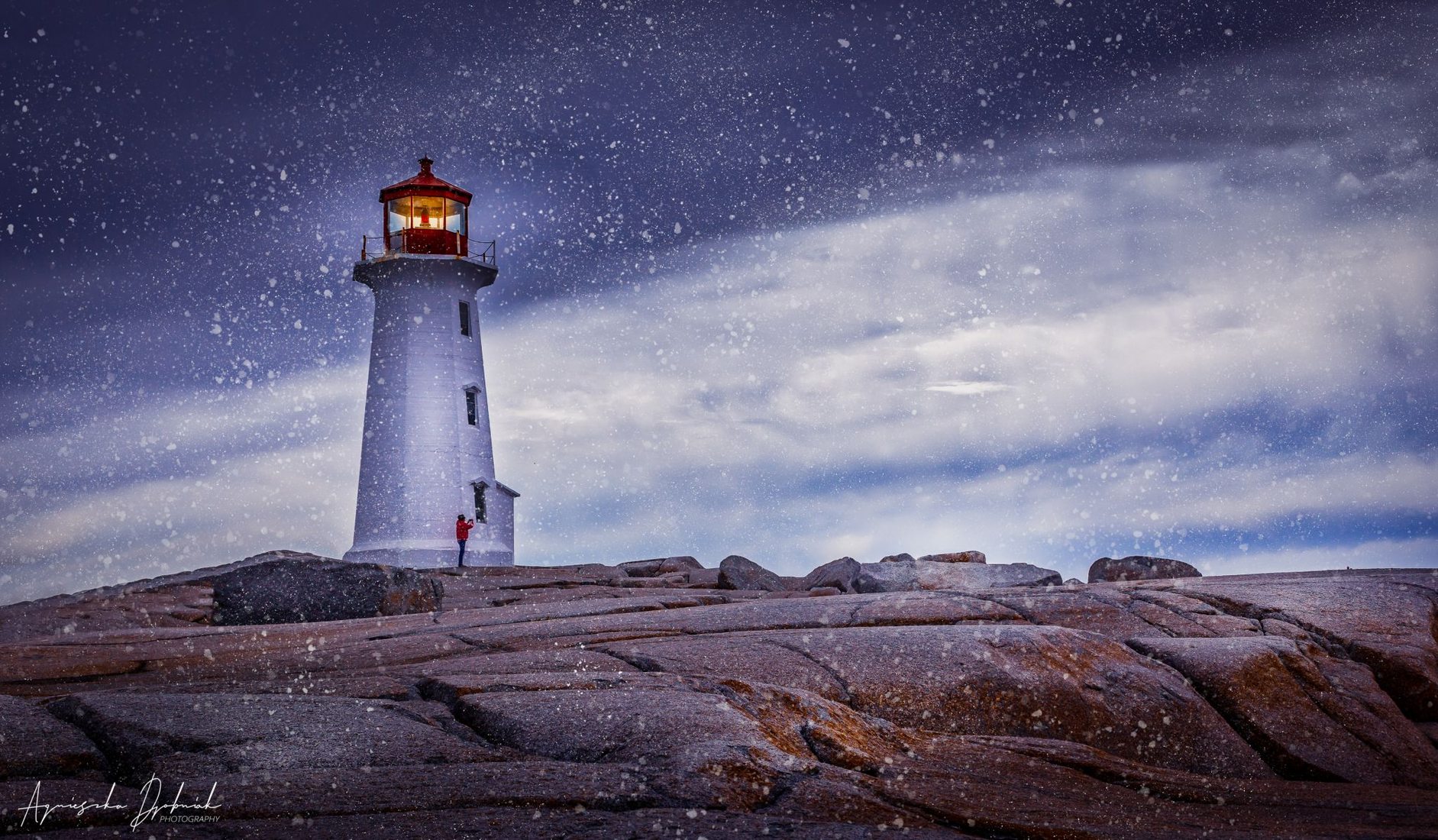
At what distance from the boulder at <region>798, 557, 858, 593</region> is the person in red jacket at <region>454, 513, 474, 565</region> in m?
13.3

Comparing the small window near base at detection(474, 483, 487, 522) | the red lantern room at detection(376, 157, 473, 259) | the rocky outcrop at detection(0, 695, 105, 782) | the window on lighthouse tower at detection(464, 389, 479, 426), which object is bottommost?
the rocky outcrop at detection(0, 695, 105, 782)

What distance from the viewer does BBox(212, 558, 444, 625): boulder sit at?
616 inches

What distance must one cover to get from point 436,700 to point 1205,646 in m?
7.07

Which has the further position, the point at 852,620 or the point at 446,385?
the point at 446,385

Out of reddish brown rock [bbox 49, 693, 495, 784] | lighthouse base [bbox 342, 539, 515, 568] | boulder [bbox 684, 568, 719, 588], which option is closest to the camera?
reddish brown rock [bbox 49, 693, 495, 784]

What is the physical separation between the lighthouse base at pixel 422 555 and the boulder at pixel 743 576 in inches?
493

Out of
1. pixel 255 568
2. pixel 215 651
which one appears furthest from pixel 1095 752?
pixel 255 568

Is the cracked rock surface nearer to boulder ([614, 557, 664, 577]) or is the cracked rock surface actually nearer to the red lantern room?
boulder ([614, 557, 664, 577])

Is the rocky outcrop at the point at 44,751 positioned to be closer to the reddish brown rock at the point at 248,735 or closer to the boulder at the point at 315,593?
the reddish brown rock at the point at 248,735

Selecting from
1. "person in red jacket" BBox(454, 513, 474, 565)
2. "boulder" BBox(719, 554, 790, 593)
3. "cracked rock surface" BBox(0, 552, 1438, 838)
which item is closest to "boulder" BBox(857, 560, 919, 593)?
"boulder" BBox(719, 554, 790, 593)

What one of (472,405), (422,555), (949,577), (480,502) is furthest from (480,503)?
(949,577)

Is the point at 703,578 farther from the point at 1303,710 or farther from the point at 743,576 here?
the point at 1303,710

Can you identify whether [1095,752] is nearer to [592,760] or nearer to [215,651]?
[592,760]

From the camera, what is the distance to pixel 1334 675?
10.7 m
